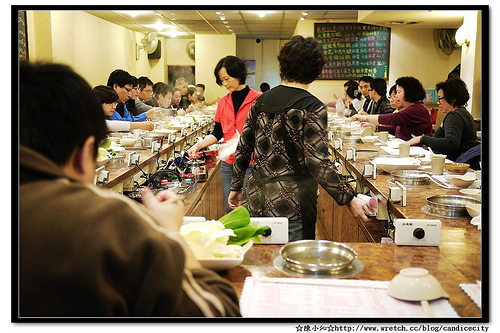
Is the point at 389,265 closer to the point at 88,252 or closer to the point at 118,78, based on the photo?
the point at 88,252

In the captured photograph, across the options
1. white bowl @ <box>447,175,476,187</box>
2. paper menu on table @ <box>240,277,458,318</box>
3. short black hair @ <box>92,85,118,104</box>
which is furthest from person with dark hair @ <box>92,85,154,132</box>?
paper menu on table @ <box>240,277,458,318</box>

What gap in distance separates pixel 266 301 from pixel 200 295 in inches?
13.6

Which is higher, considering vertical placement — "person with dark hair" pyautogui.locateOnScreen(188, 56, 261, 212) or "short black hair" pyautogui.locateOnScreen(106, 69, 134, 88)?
"short black hair" pyautogui.locateOnScreen(106, 69, 134, 88)

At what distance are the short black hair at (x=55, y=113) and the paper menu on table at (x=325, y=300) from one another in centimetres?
57

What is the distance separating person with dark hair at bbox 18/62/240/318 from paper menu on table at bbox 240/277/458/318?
0.92 feet

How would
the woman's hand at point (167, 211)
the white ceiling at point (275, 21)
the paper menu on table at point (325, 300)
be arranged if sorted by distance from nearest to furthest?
the woman's hand at point (167, 211)
the paper menu on table at point (325, 300)
the white ceiling at point (275, 21)

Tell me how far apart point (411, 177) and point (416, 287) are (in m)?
1.58

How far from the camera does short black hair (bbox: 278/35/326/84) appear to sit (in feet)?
7.06

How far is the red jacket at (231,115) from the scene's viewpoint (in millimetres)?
3450

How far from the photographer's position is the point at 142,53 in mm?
11414

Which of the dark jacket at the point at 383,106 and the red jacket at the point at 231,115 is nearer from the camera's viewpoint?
the red jacket at the point at 231,115

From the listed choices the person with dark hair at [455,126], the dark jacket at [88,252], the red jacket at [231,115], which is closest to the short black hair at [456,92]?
the person with dark hair at [455,126]

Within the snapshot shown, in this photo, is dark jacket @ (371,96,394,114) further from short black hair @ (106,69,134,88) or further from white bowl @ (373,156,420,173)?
white bowl @ (373,156,420,173)

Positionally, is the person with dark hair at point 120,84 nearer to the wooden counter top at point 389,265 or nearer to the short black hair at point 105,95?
the short black hair at point 105,95
